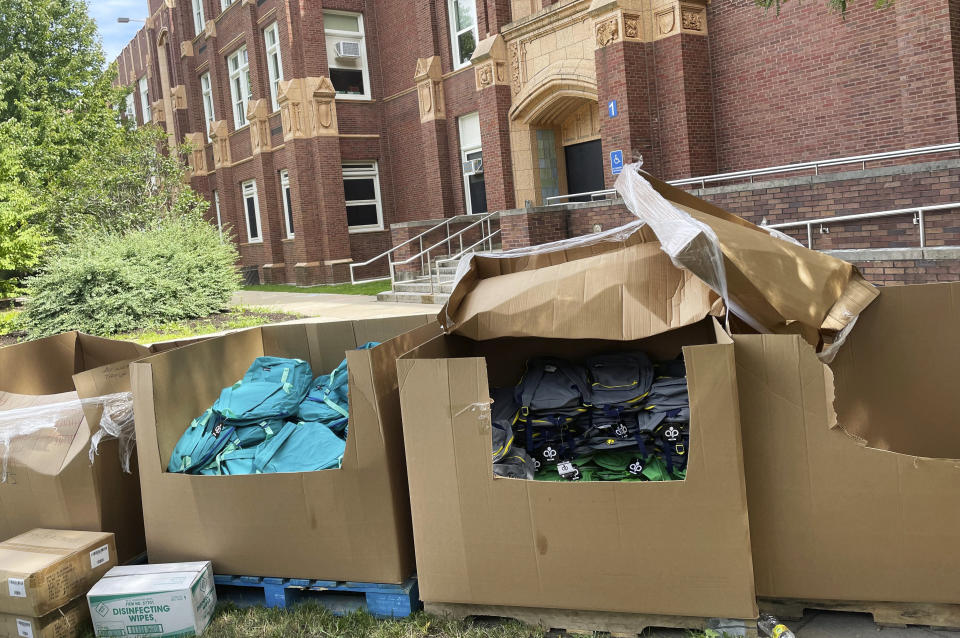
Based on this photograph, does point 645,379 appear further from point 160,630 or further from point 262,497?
point 160,630

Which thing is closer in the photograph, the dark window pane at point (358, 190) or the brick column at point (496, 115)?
the brick column at point (496, 115)

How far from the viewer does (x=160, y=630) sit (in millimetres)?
3092

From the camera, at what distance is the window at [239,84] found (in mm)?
26562

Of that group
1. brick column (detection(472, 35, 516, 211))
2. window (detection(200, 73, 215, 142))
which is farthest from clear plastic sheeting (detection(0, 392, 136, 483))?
window (detection(200, 73, 215, 142))

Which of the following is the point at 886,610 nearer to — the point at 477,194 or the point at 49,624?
the point at 49,624

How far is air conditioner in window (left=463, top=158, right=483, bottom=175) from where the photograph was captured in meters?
19.9

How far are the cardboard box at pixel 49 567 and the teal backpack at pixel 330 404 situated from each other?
41.7 inches

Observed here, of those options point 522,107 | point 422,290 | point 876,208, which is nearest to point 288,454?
point 876,208

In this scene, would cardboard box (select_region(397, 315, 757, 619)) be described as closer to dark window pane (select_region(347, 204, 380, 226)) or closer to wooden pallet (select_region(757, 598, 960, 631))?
wooden pallet (select_region(757, 598, 960, 631))

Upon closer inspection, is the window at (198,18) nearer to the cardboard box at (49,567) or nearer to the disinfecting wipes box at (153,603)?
the cardboard box at (49,567)

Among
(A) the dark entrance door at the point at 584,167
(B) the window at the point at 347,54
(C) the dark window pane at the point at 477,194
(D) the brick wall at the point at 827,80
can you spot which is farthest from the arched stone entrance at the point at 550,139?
(B) the window at the point at 347,54

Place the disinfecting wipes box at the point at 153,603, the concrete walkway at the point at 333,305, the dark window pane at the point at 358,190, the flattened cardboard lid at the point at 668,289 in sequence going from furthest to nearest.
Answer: the dark window pane at the point at 358,190 → the concrete walkway at the point at 333,305 → the disinfecting wipes box at the point at 153,603 → the flattened cardboard lid at the point at 668,289

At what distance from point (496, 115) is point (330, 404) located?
1412 cm

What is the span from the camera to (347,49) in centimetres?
2245
